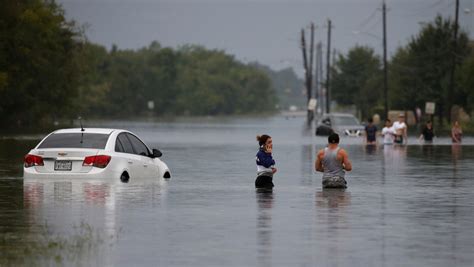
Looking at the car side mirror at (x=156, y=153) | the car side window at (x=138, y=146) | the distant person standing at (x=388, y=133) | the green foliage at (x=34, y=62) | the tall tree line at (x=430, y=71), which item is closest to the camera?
the car side mirror at (x=156, y=153)

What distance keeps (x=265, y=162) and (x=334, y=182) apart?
4.69 ft

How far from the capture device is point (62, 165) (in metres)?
26.4

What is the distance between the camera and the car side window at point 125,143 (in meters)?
27.1

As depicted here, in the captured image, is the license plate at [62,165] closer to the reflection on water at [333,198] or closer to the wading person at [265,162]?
the wading person at [265,162]

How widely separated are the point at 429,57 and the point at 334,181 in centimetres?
8519

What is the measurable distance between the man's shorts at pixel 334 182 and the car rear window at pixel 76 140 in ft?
14.4

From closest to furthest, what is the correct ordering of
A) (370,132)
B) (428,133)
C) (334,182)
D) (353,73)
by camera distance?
1. (334,182)
2. (370,132)
3. (428,133)
4. (353,73)

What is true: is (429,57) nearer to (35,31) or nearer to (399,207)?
(35,31)

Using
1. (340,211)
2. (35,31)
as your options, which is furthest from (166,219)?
(35,31)

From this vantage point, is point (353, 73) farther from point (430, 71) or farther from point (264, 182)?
point (264, 182)

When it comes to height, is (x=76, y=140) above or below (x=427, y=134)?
above

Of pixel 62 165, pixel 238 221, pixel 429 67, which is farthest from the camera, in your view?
pixel 429 67

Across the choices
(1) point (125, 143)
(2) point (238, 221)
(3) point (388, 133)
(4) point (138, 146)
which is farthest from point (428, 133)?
(2) point (238, 221)

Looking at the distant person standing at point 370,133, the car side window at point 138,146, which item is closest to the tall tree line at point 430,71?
the distant person standing at point 370,133
